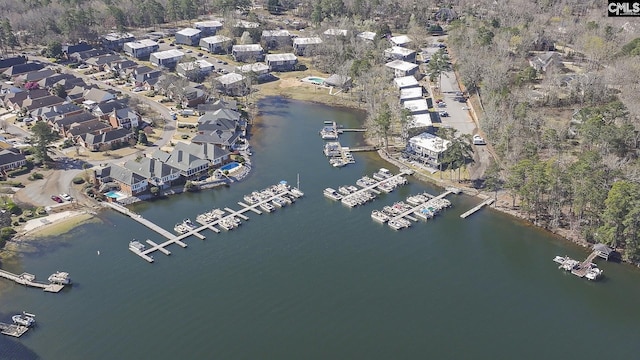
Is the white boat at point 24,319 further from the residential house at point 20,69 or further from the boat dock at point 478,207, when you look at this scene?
the residential house at point 20,69

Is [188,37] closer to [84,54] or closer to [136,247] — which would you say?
[84,54]

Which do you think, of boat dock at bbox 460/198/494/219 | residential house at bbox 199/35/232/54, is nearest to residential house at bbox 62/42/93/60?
residential house at bbox 199/35/232/54

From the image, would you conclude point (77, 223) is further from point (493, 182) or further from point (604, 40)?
point (604, 40)

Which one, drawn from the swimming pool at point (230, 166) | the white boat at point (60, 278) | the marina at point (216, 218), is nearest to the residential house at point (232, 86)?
the swimming pool at point (230, 166)

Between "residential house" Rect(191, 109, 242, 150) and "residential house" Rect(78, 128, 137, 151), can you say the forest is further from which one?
"residential house" Rect(78, 128, 137, 151)

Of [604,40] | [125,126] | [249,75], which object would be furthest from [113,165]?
[604,40]

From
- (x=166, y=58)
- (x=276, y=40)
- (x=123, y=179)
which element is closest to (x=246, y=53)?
(x=276, y=40)
